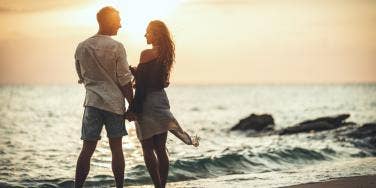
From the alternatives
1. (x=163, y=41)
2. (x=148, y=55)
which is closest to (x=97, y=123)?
(x=148, y=55)

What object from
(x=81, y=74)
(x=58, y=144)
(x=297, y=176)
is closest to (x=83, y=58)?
(x=81, y=74)

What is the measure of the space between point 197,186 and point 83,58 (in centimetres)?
380

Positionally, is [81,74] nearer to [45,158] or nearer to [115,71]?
[115,71]

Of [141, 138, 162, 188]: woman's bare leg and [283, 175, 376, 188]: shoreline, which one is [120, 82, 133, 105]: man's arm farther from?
[283, 175, 376, 188]: shoreline

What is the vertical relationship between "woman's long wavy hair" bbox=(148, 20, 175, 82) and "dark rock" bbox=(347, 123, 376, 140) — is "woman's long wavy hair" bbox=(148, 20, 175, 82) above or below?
above

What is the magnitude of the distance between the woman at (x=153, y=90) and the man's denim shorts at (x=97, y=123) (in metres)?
0.25

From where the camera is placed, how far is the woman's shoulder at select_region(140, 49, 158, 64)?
7.28m

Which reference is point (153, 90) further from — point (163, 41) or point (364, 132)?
point (364, 132)

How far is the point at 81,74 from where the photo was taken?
738cm

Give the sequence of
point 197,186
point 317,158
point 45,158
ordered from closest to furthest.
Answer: point 197,186
point 317,158
point 45,158

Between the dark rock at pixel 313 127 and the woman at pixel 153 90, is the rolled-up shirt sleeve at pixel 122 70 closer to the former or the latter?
the woman at pixel 153 90

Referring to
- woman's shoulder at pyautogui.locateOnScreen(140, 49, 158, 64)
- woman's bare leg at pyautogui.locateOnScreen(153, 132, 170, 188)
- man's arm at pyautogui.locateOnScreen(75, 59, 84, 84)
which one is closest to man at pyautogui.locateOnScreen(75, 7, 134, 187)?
man's arm at pyautogui.locateOnScreen(75, 59, 84, 84)

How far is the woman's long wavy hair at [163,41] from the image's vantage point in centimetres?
726

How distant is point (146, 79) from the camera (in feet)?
23.9
